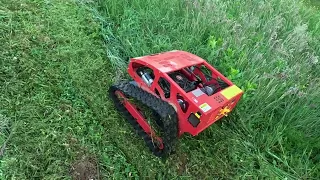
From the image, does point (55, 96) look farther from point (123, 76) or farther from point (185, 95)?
point (185, 95)

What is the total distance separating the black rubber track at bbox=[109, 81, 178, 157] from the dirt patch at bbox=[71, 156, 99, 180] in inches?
20.2

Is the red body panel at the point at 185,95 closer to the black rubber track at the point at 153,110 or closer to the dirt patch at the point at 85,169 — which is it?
the black rubber track at the point at 153,110

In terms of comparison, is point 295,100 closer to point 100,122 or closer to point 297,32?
point 297,32

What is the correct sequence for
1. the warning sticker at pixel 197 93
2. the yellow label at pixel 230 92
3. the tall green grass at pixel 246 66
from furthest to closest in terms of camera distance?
1. the tall green grass at pixel 246 66
2. the yellow label at pixel 230 92
3. the warning sticker at pixel 197 93

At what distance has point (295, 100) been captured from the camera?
11.8 ft

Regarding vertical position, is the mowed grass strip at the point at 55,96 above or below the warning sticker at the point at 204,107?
below

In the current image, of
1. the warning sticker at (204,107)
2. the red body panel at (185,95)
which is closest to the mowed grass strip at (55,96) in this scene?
the red body panel at (185,95)

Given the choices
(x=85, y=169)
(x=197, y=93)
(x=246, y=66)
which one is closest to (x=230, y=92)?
(x=197, y=93)

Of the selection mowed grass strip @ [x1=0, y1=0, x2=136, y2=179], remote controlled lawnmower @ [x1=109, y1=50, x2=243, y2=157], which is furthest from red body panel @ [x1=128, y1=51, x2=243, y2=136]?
mowed grass strip @ [x1=0, y1=0, x2=136, y2=179]

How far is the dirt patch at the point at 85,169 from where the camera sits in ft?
8.59

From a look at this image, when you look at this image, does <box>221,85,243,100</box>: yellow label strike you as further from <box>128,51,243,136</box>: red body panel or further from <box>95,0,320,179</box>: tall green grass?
<box>95,0,320,179</box>: tall green grass

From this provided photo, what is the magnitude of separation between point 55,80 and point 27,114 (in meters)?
0.50

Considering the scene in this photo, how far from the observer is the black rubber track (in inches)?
107

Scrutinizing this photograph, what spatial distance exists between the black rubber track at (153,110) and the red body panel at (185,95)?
7 cm
